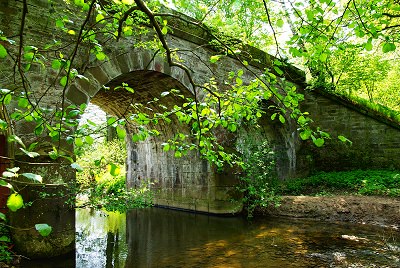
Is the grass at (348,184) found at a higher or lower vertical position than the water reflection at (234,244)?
higher

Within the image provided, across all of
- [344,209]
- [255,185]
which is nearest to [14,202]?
[255,185]

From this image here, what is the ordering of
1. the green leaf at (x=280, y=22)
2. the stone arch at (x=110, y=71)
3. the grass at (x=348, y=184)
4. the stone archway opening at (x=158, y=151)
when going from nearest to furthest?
the green leaf at (x=280, y=22) → the stone arch at (x=110, y=71) → the stone archway opening at (x=158, y=151) → the grass at (x=348, y=184)

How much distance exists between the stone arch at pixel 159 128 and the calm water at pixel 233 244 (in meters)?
1.15

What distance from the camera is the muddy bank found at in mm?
7262

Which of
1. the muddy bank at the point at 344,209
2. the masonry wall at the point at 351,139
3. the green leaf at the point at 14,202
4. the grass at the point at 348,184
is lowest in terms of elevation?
the muddy bank at the point at 344,209

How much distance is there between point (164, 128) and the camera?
1058 cm

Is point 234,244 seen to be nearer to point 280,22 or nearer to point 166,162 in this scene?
point 280,22

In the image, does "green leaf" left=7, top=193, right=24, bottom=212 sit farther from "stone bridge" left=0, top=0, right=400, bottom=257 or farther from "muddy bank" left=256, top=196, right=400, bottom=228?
"muddy bank" left=256, top=196, right=400, bottom=228

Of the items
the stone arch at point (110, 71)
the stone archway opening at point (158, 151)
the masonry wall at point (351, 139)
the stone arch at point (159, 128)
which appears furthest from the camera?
the masonry wall at point (351, 139)

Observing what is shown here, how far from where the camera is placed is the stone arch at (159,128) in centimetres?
640

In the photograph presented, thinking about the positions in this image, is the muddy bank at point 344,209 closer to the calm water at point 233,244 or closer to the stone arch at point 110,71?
the calm water at point 233,244

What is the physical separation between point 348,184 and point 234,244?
5442 mm

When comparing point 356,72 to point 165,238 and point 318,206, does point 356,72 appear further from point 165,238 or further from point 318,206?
point 165,238

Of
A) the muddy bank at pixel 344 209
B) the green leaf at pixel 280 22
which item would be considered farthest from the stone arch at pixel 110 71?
the muddy bank at pixel 344 209
